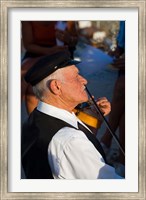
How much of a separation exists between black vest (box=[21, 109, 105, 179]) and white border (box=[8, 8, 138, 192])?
58 mm

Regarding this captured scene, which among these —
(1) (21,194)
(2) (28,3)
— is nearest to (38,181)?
(1) (21,194)

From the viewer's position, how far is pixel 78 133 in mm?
1863

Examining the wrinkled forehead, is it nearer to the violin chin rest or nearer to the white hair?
the white hair

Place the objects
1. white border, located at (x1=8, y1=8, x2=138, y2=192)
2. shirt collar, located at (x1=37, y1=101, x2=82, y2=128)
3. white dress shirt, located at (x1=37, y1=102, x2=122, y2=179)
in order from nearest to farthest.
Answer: white dress shirt, located at (x1=37, y1=102, x2=122, y2=179)
shirt collar, located at (x1=37, y1=101, x2=82, y2=128)
white border, located at (x1=8, y1=8, x2=138, y2=192)

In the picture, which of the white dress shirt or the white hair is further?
the white hair

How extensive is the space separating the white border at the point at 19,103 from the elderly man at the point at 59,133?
60 millimetres

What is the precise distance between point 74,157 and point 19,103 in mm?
420

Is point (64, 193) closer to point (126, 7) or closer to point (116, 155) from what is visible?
point (116, 155)

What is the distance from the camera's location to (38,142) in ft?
6.28

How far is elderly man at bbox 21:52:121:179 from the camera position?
71.6 inches

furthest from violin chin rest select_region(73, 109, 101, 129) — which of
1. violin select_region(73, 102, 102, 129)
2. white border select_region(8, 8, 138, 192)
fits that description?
white border select_region(8, 8, 138, 192)

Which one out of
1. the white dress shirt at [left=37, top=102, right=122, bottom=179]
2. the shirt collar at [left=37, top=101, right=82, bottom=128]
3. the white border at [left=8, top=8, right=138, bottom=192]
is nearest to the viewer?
the white dress shirt at [left=37, top=102, right=122, bottom=179]

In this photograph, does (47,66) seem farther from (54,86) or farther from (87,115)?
(87,115)

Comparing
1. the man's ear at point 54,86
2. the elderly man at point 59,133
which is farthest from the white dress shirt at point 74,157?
the man's ear at point 54,86
